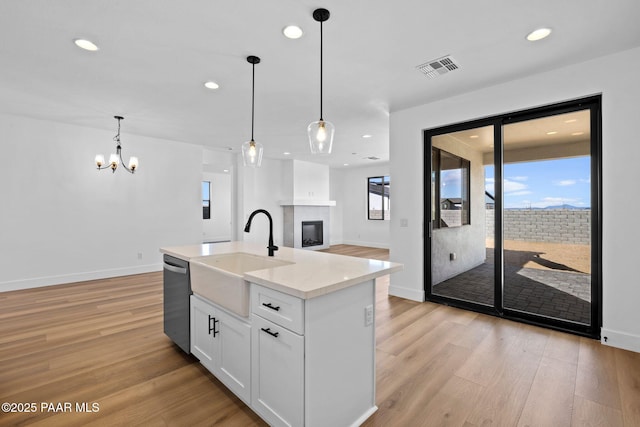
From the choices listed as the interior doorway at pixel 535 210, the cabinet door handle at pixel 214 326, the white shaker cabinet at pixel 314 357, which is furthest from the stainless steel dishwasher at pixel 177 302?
the interior doorway at pixel 535 210

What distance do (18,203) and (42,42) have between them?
321 cm

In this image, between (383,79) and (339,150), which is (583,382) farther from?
(339,150)

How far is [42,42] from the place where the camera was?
248cm

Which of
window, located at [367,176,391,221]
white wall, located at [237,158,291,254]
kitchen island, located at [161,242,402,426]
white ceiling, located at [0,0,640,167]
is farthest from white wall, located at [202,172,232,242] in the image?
kitchen island, located at [161,242,402,426]

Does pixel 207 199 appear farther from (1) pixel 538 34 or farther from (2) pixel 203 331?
(1) pixel 538 34

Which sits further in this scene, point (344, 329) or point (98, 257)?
→ point (98, 257)

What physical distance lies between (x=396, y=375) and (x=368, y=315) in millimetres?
837

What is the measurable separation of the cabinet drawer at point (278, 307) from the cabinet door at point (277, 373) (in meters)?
0.03

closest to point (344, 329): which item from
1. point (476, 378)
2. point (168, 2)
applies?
point (476, 378)

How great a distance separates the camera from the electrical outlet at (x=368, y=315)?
1716mm

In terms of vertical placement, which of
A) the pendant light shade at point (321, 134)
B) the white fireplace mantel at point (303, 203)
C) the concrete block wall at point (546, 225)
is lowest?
the concrete block wall at point (546, 225)

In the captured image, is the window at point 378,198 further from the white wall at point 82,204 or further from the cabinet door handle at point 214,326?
the cabinet door handle at point 214,326

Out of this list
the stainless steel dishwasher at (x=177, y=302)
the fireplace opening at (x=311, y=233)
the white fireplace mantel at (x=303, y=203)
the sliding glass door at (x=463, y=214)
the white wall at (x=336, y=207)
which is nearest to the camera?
the stainless steel dishwasher at (x=177, y=302)

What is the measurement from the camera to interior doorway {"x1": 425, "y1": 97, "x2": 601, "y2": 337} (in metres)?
2.91
